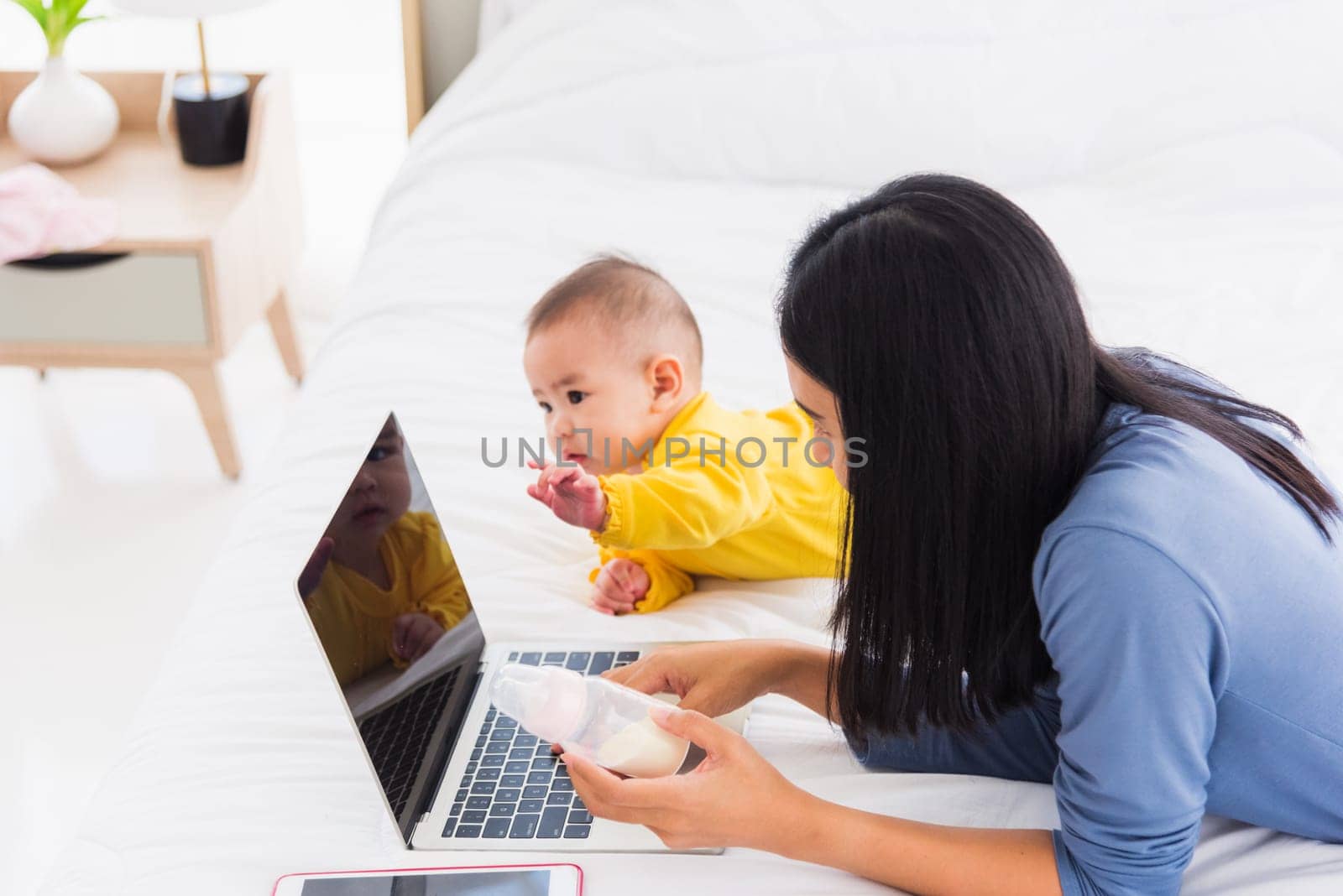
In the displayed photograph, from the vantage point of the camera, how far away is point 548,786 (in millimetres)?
1054

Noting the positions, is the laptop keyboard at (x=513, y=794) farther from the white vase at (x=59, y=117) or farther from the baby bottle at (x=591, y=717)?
the white vase at (x=59, y=117)

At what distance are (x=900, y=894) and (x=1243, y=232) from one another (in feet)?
4.46

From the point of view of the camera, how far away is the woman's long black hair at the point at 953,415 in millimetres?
835

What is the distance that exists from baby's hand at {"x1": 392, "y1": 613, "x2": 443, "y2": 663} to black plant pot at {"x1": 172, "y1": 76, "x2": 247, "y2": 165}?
60.0 inches

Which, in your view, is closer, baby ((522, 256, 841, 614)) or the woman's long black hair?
the woman's long black hair

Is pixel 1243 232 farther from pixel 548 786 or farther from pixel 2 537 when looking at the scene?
pixel 2 537

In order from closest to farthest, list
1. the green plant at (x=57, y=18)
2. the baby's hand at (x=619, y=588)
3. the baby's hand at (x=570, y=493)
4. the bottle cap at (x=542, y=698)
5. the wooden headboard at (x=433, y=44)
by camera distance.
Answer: the bottle cap at (x=542, y=698) → the baby's hand at (x=570, y=493) → the baby's hand at (x=619, y=588) → the green plant at (x=57, y=18) → the wooden headboard at (x=433, y=44)

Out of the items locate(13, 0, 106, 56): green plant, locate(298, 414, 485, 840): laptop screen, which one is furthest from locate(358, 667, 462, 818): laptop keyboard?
locate(13, 0, 106, 56): green plant

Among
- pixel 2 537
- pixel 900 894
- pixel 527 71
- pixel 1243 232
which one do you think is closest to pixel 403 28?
pixel 527 71

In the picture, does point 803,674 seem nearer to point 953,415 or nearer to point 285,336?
point 953,415

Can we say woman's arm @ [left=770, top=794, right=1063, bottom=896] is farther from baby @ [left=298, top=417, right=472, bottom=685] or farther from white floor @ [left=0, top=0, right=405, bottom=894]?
white floor @ [left=0, top=0, right=405, bottom=894]

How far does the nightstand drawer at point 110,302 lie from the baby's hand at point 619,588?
1.16 m

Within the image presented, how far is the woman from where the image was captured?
0.81 metres

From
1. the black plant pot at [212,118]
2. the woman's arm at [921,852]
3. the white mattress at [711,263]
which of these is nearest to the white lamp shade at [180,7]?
the black plant pot at [212,118]
